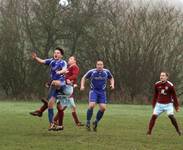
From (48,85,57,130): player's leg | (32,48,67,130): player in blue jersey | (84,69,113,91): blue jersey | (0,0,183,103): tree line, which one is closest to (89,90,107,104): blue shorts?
(84,69,113,91): blue jersey

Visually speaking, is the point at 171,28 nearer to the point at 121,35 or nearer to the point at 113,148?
the point at 121,35

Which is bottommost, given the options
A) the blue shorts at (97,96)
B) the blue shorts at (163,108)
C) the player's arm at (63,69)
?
the blue shorts at (163,108)

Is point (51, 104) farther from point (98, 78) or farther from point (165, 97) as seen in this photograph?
point (165, 97)

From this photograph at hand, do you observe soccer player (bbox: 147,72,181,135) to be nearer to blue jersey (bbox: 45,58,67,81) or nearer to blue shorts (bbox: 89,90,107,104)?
blue shorts (bbox: 89,90,107,104)

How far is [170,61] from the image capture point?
→ 4738 cm

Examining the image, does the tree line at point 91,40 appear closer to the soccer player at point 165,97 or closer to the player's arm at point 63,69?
the soccer player at point 165,97

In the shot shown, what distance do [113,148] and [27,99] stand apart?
36.9 metres

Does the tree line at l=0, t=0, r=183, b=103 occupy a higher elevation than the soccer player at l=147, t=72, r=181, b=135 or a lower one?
higher

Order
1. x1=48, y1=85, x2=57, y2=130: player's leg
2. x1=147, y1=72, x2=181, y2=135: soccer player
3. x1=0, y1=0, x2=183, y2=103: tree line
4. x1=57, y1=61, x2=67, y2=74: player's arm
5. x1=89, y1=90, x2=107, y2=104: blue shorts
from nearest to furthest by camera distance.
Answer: x1=57, y1=61, x2=67, y2=74: player's arm
x1=48, y1=85, x2=57, y2=130: player's leg
x1=147, y1=72, x2=181, y2=135: soccer player
x1=89, y1=90, x2=107, y2=104: blue shorts
x1=0, y1=0, x2=183, y2=103: tree line

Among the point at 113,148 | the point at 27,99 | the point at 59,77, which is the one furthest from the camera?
the point at 27,99

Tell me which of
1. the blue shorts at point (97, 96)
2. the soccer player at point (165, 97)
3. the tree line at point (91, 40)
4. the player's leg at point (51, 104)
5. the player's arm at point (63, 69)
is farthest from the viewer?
the tree line at point (91, 40)

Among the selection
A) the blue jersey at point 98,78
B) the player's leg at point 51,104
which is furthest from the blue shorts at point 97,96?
the player's leg at point 51,104

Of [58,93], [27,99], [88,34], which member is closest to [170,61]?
[88,34]

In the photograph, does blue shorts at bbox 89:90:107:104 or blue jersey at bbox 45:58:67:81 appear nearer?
blue jersey at bbox 45:58:67:81
